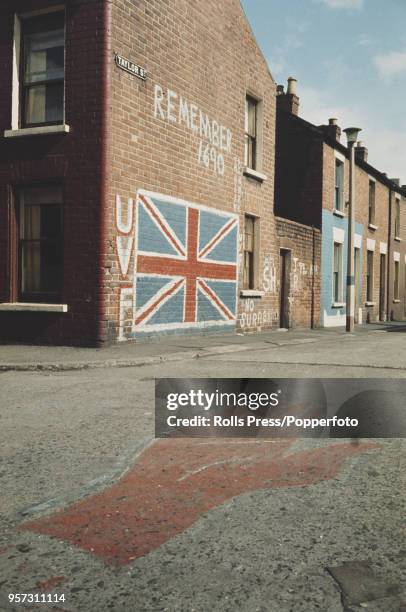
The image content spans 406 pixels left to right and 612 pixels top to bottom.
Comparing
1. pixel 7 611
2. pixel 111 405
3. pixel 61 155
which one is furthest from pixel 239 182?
pixel 7 611

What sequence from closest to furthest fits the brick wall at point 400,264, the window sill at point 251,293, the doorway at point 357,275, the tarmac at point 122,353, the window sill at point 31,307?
the tarmac at point 122,353 → the window sill at point 31,307 → the window sill at point 251,293 → the doorway at point 357,275 → the brick wall at point 400,264

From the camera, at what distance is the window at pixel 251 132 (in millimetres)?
16984

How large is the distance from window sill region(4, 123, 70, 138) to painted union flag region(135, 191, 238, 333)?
187cm

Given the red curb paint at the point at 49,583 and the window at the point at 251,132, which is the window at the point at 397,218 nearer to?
the window at the point at 251,132

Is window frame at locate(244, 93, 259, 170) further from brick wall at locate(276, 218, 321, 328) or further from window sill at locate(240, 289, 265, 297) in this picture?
window sill at locate(240, 289, 265, 297)

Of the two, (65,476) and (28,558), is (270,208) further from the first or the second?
(28,558)

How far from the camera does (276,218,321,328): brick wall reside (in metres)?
19.2

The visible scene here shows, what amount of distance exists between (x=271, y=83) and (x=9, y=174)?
352 inches

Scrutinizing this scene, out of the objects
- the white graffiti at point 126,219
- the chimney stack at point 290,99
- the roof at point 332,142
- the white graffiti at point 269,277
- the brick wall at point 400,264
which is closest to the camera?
the white graffiti at point 126,219

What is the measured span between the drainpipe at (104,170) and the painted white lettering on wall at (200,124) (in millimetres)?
1625

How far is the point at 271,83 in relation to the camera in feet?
59.2

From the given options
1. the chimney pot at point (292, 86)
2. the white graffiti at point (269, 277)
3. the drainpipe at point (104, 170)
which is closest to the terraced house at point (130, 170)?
the drainpipe at point (104, 170)

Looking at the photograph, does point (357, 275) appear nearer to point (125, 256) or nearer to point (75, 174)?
point (125, 256)

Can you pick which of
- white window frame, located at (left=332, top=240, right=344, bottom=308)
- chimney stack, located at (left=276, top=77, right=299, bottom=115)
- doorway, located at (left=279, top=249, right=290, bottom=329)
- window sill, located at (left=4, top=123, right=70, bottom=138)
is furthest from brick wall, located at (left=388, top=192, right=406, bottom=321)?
window sill, located at (left=4, top=123, right=70, bottom=138)
